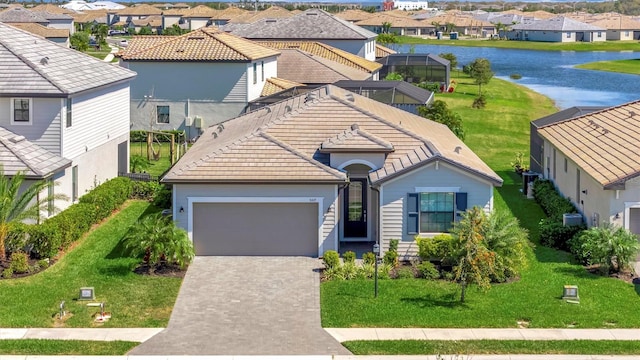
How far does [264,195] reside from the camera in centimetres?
2756

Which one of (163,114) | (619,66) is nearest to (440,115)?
(163,114)

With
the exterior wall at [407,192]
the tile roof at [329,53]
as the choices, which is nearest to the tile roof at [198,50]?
the tile roof at [329,53]

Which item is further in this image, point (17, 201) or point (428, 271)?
point (17, 201)

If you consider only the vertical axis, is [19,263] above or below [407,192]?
below

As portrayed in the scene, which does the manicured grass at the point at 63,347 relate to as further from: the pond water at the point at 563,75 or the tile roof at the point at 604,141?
the pond water at the point at 563,75

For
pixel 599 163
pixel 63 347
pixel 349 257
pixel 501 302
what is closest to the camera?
pixel 63 347

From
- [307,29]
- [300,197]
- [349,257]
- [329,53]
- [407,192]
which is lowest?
[349,257]

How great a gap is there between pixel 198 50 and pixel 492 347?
3341cm

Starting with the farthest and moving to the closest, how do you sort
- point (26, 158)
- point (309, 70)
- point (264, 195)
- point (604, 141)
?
point (309, 70), point (604, 141), point (26, 158), point (264, 195)

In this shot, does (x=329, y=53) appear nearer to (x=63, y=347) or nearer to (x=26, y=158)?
(x=26, y=158)

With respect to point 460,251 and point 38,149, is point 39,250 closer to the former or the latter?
point 38,149

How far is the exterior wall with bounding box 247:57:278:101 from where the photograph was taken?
166 ft

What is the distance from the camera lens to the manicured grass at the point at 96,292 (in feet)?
72.6

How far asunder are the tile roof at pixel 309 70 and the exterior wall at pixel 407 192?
27842 millimetres
